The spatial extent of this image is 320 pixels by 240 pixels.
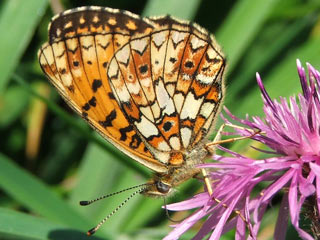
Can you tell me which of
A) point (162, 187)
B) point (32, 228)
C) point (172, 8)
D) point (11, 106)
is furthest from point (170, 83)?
point (11, 106)

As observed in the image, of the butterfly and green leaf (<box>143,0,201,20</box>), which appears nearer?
the butterfly

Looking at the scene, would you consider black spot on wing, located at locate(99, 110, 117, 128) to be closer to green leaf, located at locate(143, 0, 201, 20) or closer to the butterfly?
the butterfly

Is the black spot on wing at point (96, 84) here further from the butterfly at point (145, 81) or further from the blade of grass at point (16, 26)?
the blade of grass at point (16, 26)

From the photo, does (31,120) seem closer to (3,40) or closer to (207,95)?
(3,40)

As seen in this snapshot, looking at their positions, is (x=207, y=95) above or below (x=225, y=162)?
above

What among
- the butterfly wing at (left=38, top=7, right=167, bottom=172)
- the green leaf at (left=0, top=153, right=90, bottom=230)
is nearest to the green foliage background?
the green leaf at (left=0, top=153, right=90, bottom=230)

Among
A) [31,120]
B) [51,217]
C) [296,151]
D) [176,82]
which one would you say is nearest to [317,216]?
[296,151]
